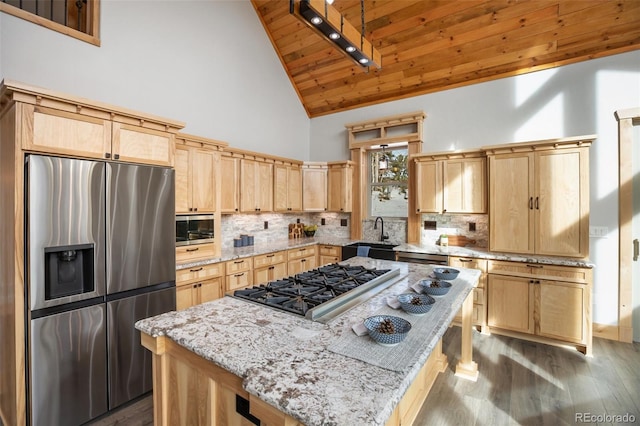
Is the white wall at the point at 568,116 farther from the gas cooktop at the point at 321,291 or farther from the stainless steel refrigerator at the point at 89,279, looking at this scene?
the stainless steel refrigerator at the point at 89,279

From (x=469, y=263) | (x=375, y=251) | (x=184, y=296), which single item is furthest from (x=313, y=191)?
(x=184, y=296)

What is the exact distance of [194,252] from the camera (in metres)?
3.25

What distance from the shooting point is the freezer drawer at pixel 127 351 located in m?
2.25

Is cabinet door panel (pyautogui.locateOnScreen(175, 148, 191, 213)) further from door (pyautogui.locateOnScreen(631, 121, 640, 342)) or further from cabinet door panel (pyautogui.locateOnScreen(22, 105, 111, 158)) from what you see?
door (pyautogui.locateOnScreen(631, 121, 640, 342))

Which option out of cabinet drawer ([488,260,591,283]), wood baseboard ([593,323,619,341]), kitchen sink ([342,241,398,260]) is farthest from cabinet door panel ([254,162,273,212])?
wood baseboard ([593,323,619,341])

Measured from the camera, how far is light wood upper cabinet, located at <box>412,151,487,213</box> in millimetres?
3824

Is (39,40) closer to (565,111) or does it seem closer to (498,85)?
(498,85)

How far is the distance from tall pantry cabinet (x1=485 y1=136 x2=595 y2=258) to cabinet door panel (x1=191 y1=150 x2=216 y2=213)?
3.44m

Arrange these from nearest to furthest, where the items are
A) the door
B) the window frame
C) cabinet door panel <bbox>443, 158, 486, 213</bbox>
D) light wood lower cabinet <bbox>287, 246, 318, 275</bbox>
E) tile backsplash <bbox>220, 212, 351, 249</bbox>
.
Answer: the door → cabinet door panel <bbox>443, 158, 486, 213</bbox> → tile backsplash <bbox>220, 212, 351, 249</bbox> → light wood lower cabinet <bbox>287, 246, 318, 275</bbox> → the window frame

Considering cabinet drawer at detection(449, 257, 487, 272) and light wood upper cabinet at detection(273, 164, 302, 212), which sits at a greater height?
light wood upper cabinet at detection(273, 164, 302, 212)

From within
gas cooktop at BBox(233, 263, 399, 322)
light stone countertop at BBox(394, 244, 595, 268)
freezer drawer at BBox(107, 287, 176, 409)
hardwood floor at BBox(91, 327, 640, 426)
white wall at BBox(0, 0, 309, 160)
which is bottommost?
hardwood floor at BBox(91, 327, 640, 426)

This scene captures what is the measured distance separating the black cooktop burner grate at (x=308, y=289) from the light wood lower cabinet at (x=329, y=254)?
227cm

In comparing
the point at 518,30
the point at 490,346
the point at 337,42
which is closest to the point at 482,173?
the point at 518,30

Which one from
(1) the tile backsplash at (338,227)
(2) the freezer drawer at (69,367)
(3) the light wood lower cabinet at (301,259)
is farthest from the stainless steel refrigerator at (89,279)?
(3) the light wood lower cabinet at (301,259)
